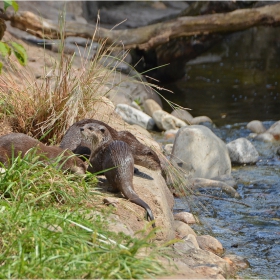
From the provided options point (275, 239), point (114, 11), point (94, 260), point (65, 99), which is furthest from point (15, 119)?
point (114, 11)

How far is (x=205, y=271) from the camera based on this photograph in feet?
10.5

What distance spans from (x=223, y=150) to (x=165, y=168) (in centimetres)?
194

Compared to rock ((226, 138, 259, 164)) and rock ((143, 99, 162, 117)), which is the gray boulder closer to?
rock ((226, 138, 259, 164))

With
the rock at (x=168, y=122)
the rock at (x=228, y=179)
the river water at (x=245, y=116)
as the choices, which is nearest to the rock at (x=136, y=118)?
the rock at (x=168, y=122)

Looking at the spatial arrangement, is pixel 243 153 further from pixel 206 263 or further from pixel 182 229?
pixel 206 263

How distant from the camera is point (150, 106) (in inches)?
349

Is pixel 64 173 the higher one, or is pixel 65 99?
pixel 65 99

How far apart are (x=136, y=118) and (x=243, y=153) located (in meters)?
1.95

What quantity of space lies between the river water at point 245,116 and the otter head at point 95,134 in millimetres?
868

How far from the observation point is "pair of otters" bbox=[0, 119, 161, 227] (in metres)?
3.73

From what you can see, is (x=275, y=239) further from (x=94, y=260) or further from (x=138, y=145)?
(x=94, y=260)

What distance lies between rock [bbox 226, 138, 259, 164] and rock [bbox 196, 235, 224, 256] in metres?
2.65

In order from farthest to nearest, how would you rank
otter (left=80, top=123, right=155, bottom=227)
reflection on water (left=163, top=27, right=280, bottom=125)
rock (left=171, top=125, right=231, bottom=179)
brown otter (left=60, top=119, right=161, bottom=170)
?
reflection on water (left=163, top=27, right=280, bottom=125) < rock (left=171, top=125, right=231, bottom=179) < brown otter (left=60, top=119, right=161, bottom=170) < otter (left=80, top=123, right=155, bottom=227)

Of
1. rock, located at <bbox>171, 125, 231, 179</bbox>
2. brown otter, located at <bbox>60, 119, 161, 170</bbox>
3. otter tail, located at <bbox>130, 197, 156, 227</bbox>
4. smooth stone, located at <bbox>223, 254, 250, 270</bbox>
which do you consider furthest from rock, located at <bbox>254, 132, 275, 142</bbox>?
otter tail, located at <bbox>130, 197, 156, 227</bbox>
